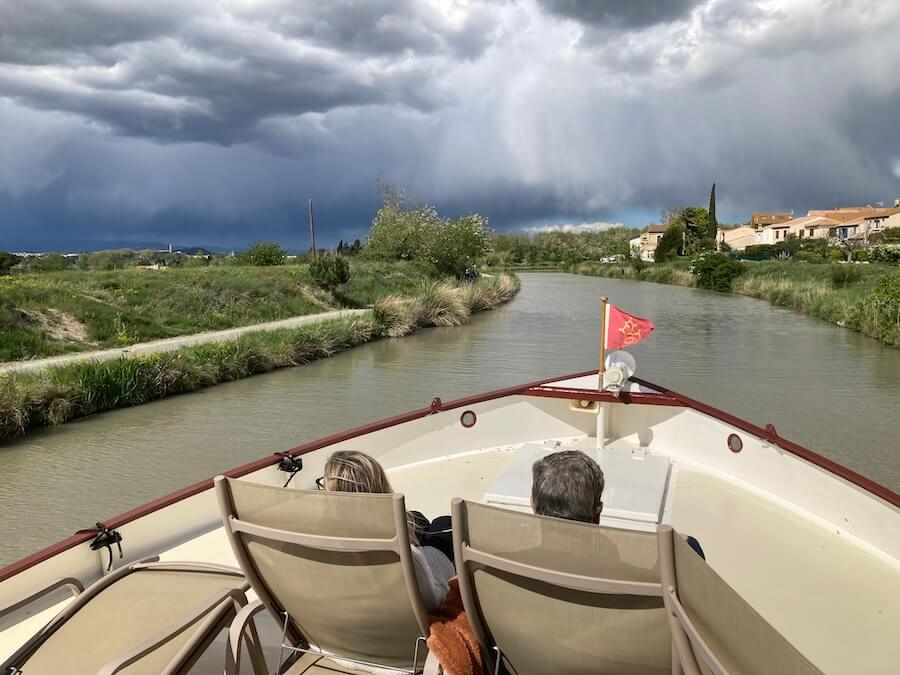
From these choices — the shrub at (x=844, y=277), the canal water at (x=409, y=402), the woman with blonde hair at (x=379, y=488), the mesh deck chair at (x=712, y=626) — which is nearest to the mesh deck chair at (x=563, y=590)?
the mesh deck chair at (x=712, y=626)

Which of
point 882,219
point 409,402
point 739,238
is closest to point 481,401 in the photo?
point 409,402

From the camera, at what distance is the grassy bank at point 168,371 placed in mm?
9453

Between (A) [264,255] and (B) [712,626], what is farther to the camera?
(A) [264,255]

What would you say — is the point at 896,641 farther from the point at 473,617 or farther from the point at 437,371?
the point at 437,371

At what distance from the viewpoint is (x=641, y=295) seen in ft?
126

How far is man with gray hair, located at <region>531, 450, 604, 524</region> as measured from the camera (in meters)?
1.91

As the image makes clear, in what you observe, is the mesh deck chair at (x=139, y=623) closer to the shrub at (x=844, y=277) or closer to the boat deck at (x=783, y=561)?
the boat deck at (x=783, y=561)

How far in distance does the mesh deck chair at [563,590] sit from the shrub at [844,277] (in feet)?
100

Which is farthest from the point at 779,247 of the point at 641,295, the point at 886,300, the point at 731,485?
the point at 731,485

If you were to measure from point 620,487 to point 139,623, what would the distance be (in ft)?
7.37

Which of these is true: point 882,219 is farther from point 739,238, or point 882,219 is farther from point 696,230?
point 739,238

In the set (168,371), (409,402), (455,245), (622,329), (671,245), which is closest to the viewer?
(622,329)

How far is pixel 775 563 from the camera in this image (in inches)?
133

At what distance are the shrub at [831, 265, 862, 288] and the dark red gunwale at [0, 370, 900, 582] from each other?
1088 inches
